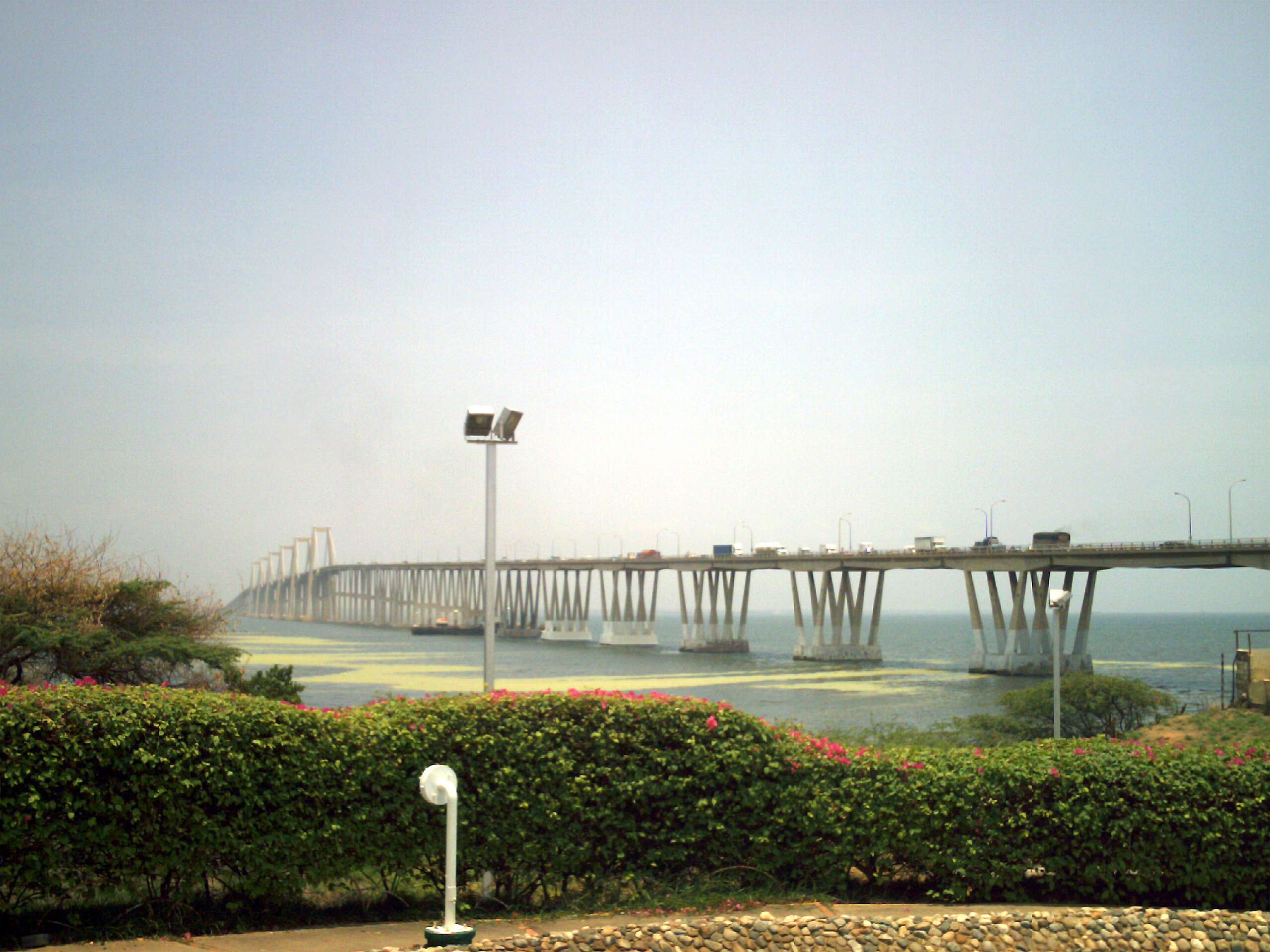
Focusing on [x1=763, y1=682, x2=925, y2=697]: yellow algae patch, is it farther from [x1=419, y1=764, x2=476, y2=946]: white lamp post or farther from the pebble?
[x1=419, y1=764, x2=476, y2=946]: white lamp post

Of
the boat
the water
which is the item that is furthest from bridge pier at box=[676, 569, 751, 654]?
the boat

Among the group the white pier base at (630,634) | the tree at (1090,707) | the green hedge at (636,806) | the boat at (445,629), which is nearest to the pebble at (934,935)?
the green hedge at (636,806)

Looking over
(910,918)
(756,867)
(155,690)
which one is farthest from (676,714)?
(155,690)

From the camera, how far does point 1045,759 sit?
9.38m

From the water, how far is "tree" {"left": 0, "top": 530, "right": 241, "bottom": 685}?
5.24 metres

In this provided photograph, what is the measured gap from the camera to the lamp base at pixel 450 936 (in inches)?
295

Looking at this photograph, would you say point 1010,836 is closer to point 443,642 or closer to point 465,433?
point 465,433

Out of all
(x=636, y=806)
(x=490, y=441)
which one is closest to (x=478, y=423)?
(x=490, y=441)

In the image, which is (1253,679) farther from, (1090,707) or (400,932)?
(400,932)

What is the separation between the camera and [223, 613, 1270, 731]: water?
1881 inches

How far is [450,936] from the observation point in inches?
295

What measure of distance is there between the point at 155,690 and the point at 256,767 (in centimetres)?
117

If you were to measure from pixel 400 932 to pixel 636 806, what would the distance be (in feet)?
7.14

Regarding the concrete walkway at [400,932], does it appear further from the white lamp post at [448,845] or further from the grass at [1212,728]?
the grass at [1212,728]
